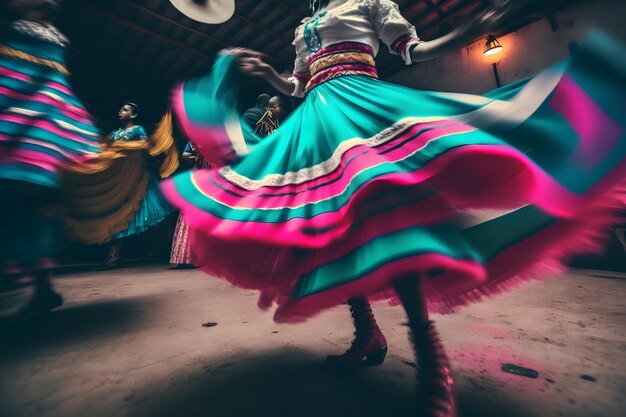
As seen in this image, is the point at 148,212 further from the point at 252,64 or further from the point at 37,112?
the point at 252,64

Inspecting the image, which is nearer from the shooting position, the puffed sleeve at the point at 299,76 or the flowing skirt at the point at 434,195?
the flowing skirt at the point at 434,195

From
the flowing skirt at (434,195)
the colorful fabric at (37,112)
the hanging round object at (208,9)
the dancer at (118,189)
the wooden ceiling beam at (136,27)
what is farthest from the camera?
the wooden ceiling beam at (136,27)

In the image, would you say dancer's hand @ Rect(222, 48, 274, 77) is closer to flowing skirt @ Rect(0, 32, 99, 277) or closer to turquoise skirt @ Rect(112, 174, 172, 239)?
flowing skirt @ Rect(0, 32, 99, 277)

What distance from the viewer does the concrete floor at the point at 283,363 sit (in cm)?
68

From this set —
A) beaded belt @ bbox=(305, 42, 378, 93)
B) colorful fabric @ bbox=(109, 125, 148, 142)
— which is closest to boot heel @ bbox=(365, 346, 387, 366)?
beaded belt @ bbox=(305, 42, 378, 93)

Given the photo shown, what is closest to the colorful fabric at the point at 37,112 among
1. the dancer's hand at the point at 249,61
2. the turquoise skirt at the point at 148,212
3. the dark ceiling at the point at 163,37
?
the turquoise skirt at the point at 148,212

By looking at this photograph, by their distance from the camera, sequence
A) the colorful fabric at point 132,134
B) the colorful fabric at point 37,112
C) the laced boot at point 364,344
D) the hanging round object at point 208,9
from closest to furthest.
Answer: the laced boot at point 364,344 < the colorful fabric at point 37,112 < the hanging round object at point 208,9 < the colorful fabric at point 132,134

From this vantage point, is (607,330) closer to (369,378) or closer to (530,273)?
(530,273)

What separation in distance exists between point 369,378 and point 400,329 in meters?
0.49

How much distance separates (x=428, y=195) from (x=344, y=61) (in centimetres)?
66

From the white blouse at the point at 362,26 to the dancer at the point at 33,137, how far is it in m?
1.21

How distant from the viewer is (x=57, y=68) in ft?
4.26

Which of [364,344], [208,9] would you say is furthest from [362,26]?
[208,9]

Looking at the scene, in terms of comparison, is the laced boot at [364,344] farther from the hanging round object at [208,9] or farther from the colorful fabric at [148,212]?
the hanging round object at [208,9]
